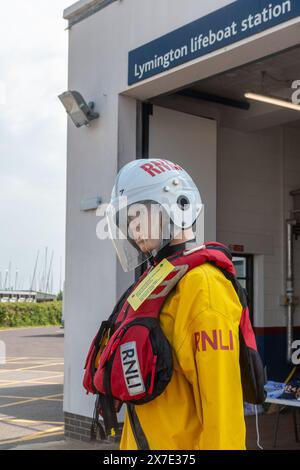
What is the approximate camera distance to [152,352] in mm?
2150

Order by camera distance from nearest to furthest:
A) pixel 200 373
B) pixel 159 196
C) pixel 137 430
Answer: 1. pixel 200 373
2. pixel 137 430
3. pixel 159 196

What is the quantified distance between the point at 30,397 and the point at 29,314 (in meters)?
30.7

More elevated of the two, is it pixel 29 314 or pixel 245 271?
pixel 245 271

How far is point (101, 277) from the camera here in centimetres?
765

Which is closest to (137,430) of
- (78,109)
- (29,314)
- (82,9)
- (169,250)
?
(169,250)

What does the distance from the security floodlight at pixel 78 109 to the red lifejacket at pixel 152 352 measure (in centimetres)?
576

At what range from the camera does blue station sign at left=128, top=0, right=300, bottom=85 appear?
18.9ft

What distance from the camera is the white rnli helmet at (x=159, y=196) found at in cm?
238

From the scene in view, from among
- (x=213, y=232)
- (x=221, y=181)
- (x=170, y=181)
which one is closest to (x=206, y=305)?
(x=170, y=181)

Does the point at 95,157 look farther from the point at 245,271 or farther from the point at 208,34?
the point at 245,271

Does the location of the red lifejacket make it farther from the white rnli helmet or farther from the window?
the window

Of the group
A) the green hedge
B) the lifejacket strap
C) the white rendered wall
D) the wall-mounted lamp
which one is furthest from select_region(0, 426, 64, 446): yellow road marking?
the green hedge

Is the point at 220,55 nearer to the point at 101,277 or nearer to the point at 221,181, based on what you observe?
the point at 101,277

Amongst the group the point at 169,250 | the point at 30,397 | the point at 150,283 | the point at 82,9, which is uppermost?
the point at 82,9
